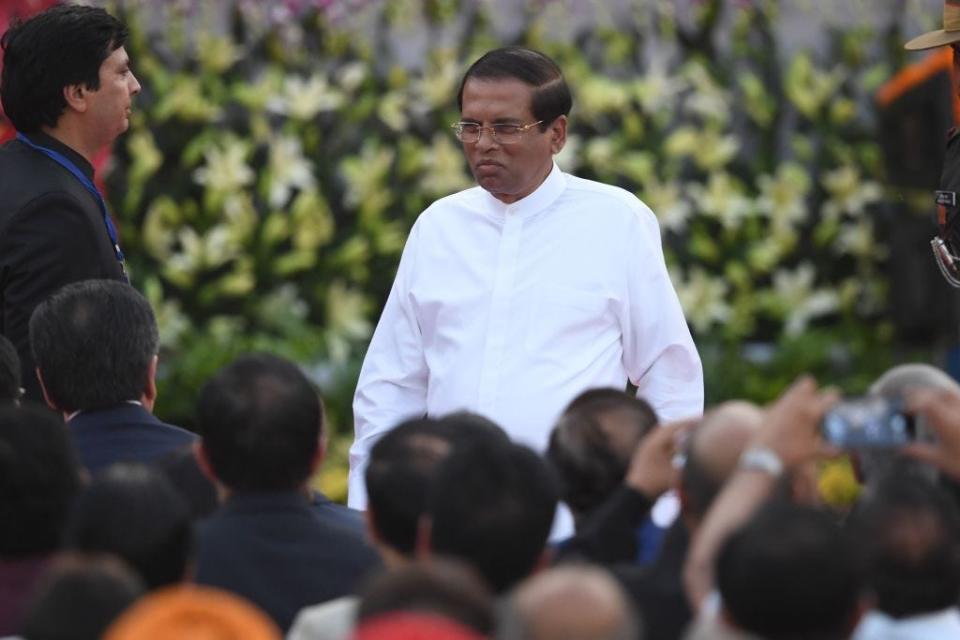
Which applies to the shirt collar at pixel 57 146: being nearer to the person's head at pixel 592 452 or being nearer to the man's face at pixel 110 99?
the man's face at pixel 110 99

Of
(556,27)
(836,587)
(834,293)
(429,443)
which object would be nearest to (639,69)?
(556,27)

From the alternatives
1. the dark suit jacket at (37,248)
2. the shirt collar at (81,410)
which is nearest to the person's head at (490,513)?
the shirt collar at (81,410)

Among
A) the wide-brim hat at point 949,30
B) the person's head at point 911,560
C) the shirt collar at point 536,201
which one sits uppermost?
the wide-brim hat at point 949,30

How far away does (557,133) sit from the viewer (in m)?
4.96

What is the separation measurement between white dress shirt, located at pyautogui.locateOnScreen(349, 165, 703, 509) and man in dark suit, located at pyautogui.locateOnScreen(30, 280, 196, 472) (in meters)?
0.74

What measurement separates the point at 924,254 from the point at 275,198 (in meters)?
2.62

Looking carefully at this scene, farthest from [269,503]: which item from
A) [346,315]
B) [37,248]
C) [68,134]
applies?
[346,315]

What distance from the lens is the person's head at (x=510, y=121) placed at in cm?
484

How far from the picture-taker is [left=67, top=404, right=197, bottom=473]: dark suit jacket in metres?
4.02

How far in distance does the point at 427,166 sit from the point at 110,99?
11.3ft

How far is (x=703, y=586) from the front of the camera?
2.93 metres

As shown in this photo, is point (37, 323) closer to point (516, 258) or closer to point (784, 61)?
point (516, 258)

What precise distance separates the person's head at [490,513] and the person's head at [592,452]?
1.65 ft

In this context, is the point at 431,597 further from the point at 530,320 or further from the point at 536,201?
the point at 536,201
